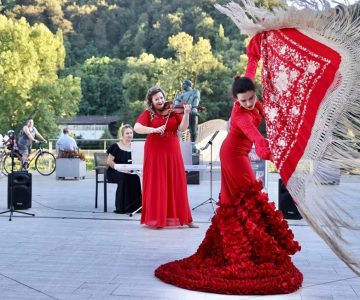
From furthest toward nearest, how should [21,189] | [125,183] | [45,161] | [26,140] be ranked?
[45,161], [26,140], [21,189], [125,183]

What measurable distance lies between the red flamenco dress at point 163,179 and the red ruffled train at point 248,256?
95.1 inches

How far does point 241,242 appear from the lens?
421 centimetres

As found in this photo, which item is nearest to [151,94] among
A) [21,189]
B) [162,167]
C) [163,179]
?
[162,167]

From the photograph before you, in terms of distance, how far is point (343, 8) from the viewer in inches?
111

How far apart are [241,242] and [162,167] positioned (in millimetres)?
2708

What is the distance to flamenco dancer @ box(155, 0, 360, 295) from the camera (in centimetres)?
293

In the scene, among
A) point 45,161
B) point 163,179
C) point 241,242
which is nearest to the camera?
point 241,242

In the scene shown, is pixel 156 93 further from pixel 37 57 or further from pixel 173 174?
pixel 37 57

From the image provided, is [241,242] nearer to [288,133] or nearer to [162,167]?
[288,133]

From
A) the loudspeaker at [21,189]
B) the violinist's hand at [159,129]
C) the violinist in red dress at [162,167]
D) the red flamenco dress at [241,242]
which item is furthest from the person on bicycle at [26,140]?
the red flamenco dress at [241,242]

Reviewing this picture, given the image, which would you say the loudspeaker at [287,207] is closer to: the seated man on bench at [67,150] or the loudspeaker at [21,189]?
the loudspeaker at [21,189]

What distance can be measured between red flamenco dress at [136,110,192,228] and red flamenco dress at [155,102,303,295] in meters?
2.32

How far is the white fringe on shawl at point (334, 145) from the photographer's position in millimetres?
2869

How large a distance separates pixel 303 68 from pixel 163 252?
9.68ft
